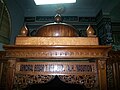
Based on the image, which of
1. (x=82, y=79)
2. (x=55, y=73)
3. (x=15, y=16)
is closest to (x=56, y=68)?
(x=55, y=73)

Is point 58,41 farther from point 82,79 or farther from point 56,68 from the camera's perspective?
point 82,79

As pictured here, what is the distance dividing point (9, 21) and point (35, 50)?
53.8 inches

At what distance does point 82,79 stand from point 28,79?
1.43ft

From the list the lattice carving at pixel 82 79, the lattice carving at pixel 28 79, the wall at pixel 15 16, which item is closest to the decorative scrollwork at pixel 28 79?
the lattice carving at pixel 28 79

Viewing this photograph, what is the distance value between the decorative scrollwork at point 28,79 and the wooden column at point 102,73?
14.7 inches

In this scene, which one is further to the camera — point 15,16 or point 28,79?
point 15,16

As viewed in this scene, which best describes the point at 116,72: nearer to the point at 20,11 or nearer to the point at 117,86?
the point at 117,86

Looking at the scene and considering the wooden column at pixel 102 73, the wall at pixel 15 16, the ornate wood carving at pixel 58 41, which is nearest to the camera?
the wooden column at pixel 102 73

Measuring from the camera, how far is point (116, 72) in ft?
4.62

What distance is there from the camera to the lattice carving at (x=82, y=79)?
4.00 feet

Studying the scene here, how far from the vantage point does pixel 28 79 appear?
1.24 metres

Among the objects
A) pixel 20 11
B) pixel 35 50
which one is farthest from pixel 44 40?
pixel 20 11

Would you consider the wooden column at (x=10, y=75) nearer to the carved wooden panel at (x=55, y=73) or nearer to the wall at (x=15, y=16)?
the carved wooden panel at (x=55, y=73)

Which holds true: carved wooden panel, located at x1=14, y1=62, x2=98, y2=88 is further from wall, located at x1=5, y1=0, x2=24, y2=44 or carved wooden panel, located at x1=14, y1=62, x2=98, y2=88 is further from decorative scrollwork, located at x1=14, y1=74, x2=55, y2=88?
wall, located at x1=5, y1=0, x2=24, y2=44
